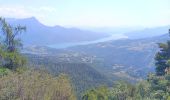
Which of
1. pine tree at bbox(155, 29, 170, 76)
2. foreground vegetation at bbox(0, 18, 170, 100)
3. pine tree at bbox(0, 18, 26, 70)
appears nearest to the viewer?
foreground vegetation at bbox(0, 18, 170, 100)

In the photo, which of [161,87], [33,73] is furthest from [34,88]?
[161,87]

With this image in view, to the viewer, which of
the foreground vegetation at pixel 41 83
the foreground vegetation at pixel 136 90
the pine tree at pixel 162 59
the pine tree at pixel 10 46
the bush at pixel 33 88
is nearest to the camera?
the bush at pixel 33 88

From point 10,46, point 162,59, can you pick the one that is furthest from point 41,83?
A: point 162,59

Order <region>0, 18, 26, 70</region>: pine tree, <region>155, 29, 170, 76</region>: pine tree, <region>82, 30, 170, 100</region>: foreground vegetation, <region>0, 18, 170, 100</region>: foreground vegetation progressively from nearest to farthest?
<region>0, 18, 170, 100</region>: foreground vegetation < <region>82, 30, 170, 100</region>: foreground vegetation < <region>0, 18, 26, 70</region>: pine tree < <region>155, 29, 170, 76</region>: pine tree

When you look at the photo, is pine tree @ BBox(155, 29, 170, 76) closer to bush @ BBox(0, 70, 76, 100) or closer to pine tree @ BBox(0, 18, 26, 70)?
pine tree @ BBox(0, 18, 26, 70)

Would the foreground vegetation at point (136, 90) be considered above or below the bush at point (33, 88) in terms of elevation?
below

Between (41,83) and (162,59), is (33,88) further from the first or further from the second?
(162,59)

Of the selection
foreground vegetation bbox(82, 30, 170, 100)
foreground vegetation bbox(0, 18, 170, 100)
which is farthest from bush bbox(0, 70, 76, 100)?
foreground vegetation bbox(82, 30, 170, 100)

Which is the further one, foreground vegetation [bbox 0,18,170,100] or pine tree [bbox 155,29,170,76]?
pine tree [bbox 155,29,170,76]

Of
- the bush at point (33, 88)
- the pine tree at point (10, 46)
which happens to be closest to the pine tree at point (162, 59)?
the pine tree at point (10, 46)

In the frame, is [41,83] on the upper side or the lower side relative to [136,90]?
upper

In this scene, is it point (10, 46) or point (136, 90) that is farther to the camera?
point (10, 46)

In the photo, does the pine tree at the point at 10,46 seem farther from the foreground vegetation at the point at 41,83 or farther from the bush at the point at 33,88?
the bush at the point at 33,88
